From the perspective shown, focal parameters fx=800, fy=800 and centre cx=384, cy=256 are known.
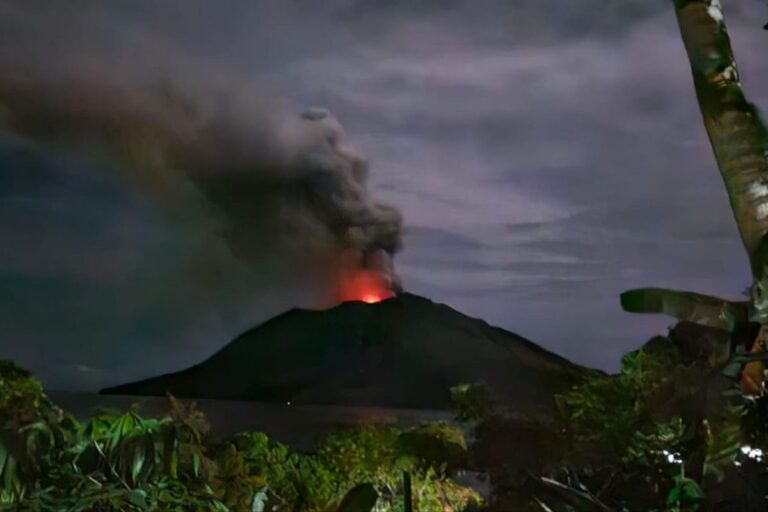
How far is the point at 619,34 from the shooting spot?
2562 millimetres

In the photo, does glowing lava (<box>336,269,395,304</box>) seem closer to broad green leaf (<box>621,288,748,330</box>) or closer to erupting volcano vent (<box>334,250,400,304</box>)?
erupting volcano vent (<box>334,250,400,304</box>)

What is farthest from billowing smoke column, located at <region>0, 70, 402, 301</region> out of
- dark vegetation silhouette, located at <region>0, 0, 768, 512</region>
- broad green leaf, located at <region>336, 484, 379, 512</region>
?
broad green leaf, located at <region>336, 484, 379, 512</region>

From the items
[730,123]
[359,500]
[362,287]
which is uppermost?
[730,123]

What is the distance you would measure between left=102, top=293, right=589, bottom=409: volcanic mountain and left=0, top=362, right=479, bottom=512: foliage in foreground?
248 millimetres

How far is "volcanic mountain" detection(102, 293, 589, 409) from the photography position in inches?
92.1

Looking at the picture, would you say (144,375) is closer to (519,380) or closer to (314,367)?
(314,367)

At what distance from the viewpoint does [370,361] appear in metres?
2.41

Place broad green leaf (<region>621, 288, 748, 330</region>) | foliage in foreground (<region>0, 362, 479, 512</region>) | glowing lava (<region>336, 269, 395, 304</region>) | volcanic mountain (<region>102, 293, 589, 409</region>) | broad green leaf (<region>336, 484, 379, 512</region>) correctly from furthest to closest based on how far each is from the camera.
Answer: glowing lava (<region>336, 269, 395, 304</region>)
volcanic mountain (<region>102, 293, 589, 409</region>)
foliage in foreground (<region>0, 362, 479, 512</region>)
broad green leaf (<region>621, 288, 748, 330</region>)
broad green leaf (<region>336, 484, 379, 512</region>)

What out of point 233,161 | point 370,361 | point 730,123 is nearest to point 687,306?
point 730,123

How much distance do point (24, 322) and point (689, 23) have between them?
208cm

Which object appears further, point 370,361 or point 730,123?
point 370,361

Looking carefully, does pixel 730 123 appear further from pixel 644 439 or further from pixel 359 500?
pixel 359 500

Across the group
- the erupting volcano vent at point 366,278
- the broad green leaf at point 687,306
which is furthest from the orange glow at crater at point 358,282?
the broad green leaf at point 687,306

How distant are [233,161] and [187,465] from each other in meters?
1.16
